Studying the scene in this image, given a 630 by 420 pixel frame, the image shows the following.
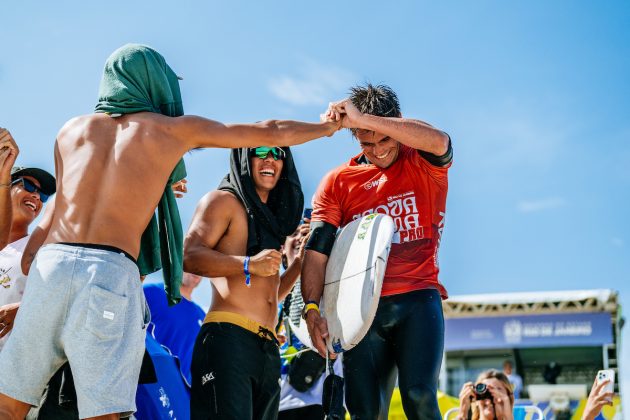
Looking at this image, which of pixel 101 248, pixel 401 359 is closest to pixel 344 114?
pixel 401 359

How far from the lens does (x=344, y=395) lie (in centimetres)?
533

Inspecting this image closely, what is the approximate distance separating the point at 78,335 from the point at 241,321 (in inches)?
51.7

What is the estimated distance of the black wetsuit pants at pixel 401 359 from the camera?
4863 millimetres

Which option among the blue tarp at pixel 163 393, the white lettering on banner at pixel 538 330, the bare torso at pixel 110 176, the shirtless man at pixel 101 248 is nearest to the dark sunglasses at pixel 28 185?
the blue tarp at pixel 163 393

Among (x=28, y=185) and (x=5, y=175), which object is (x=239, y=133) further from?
(x=28, y=185)

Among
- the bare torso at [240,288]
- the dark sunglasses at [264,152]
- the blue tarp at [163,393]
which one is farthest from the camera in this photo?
the blue tarp at [163,393]

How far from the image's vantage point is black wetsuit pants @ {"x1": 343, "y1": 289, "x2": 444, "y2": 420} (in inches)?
191

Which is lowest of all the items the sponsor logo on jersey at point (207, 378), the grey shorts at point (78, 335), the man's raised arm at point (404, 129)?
the sponsor logo on jersey at point (207, 378)

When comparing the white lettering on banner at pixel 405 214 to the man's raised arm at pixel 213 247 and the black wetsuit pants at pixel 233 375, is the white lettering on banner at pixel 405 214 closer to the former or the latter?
the man's raised arm at pixel 213 247

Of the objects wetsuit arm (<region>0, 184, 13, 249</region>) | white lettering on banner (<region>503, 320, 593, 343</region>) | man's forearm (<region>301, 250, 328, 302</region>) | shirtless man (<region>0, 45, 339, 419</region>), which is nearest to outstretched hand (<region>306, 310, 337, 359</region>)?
man's forearm (<region>301, 250, 328, 302</region>)

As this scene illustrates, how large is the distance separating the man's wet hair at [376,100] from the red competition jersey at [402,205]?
0.26 m

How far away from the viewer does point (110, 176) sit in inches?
162

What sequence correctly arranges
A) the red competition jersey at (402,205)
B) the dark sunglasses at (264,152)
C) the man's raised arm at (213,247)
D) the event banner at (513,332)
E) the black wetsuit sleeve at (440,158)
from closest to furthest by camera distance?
the man's raised arm at (213,247) < the red competition jersey at (402,205) < the black wetsuit sleeve at (440,158) < the dark sunglasses at (264,152) < the event banner at (513,332)

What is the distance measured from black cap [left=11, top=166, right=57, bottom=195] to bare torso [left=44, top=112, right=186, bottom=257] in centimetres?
211
